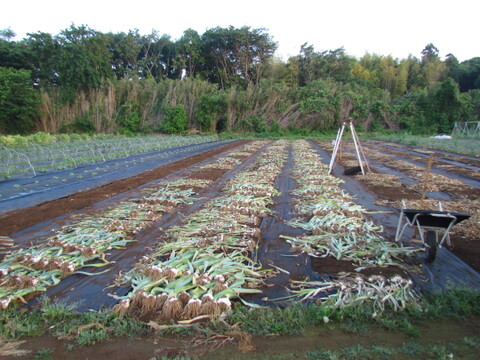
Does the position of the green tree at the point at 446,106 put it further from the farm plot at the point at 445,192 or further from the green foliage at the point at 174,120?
the green foliage at the point at 174,120

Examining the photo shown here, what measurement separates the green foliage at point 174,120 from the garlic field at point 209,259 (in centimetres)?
1982

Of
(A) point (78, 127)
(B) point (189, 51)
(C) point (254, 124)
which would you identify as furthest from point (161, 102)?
(B) point (189, 51)

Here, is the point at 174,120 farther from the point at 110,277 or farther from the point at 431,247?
the point at 431,247

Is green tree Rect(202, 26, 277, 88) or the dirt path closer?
the dirt path

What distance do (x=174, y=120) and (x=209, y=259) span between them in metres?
22.6

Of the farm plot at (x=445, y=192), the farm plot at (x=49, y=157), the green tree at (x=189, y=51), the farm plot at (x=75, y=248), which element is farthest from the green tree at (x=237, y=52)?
the farm plot at (x=75, y=248)

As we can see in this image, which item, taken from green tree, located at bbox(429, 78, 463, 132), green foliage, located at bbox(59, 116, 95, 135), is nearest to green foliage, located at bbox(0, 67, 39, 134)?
green foliage, located at bbox(59, 116, 95, 135)

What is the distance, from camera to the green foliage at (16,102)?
20703 mm

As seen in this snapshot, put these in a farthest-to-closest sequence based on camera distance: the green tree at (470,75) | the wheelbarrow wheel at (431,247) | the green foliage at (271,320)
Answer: the green tree at (470,75), the wheelbarrow wheel at (431,247), the green foliage at (271,320)

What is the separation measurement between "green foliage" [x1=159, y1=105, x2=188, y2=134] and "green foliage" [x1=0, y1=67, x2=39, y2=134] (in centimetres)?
895

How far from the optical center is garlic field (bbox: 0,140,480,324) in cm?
233

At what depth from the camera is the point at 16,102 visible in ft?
71.0

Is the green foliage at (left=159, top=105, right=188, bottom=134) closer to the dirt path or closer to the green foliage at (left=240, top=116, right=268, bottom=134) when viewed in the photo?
the green foliage at (left=240, top=116, right=268, bottom=134)

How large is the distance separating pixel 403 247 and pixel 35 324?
328 centimetres
